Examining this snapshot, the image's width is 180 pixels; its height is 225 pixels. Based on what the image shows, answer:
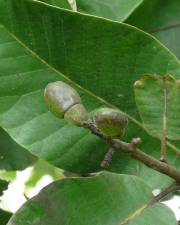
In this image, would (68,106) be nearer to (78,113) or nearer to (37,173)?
(78,113)

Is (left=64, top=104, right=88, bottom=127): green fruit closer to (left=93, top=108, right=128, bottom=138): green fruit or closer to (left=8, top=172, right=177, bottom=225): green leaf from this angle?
(left=93, top=108, right=128, bottom=138): green fruit

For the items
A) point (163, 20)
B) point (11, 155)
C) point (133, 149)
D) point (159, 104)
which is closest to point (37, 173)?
point (11, 155)

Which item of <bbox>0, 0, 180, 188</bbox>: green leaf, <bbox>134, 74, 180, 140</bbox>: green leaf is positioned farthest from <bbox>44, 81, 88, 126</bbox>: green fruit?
<bbox>0, 0, 180, 188</bbox>: green leaf

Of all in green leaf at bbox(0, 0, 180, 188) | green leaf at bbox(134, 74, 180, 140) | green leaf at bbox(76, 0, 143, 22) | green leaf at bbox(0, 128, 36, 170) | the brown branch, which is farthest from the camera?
green leaf at bbox(0, 128, 36, 170)

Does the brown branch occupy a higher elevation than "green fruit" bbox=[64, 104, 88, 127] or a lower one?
lower

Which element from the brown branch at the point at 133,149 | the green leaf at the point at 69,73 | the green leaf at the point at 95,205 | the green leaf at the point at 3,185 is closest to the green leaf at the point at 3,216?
the green leaf at the point at 3,185

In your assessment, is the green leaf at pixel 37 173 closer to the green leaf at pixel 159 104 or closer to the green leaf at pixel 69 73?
the green leaf at pixel 69 73

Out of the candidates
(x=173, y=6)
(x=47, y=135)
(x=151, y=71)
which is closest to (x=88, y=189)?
(x=47, y=135)
